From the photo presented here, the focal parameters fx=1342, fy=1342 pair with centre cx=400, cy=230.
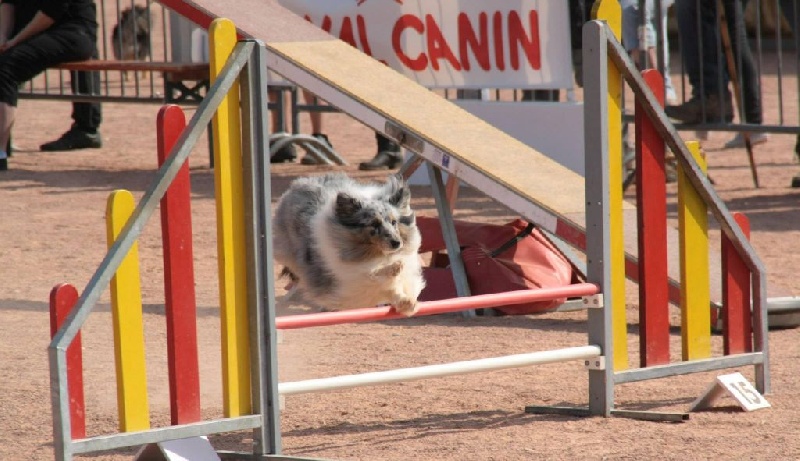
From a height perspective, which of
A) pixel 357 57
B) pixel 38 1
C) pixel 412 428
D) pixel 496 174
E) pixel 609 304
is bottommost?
pixel 412 428

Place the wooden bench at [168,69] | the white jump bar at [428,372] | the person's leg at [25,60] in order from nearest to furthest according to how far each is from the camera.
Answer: the white jump bar at [428,372] → the person's leg at [25,60] → the wooden bench at [168,69]

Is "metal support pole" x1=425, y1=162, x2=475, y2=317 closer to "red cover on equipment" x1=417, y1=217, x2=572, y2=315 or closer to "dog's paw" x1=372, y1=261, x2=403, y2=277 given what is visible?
"red cover on equipment" x1=417, y1=217, x2=572, y2=315

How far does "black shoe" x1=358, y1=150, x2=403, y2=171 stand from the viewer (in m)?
11.1

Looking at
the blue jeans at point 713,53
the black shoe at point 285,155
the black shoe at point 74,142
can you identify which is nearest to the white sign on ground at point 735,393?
the blue jeans at point 713,53

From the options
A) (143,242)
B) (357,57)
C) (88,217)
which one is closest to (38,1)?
(88,217)

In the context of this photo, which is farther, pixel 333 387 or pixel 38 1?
pixel 38 1

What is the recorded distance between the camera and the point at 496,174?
605 cm

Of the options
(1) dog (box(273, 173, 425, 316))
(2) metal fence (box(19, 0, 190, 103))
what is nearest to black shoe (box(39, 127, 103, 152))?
(2) metal fence (box(19, 0, 190, 103))

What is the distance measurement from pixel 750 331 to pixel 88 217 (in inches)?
200

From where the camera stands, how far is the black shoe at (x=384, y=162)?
11.1 metres

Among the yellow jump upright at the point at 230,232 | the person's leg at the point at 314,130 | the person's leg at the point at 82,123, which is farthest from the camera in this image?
the person's leg at the point at 82,123

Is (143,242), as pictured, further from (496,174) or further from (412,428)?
(412,428)

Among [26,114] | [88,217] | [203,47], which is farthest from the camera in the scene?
[26,114]

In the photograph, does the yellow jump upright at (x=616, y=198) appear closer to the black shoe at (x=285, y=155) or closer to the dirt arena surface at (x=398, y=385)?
the dirt arena surface at (x=398, y=385)
